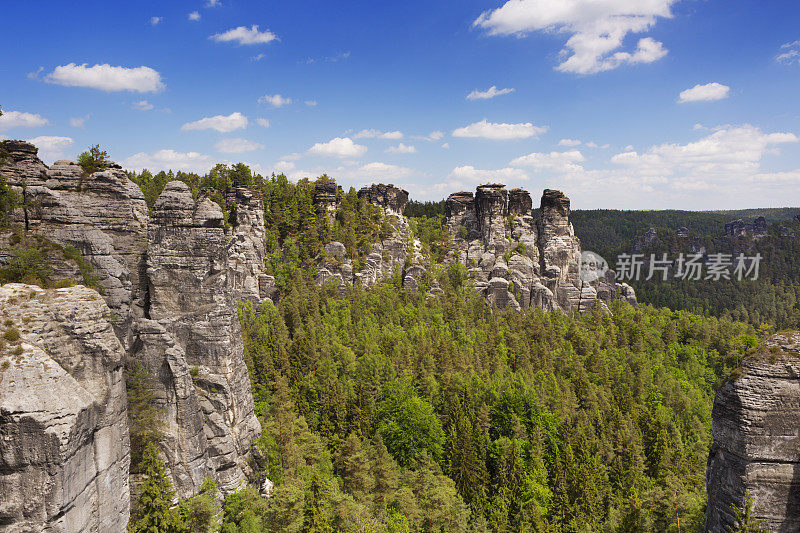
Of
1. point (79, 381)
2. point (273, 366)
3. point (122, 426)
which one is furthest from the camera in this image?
point (273, 366)

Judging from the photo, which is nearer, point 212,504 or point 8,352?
point 8,352

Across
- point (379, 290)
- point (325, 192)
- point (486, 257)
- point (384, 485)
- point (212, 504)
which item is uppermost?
point (325, 192)

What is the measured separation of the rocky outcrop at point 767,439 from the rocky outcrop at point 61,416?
76.8 ft

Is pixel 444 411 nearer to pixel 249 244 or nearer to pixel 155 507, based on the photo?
pixel 155 507

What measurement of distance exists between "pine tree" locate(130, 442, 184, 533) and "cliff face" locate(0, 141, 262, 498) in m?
2.62

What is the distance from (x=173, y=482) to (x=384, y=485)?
52.2 feet

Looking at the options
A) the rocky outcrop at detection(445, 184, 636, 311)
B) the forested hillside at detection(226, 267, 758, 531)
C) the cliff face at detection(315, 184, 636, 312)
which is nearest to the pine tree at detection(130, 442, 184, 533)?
the forested hillside at detection(226, 267, 758, 531)

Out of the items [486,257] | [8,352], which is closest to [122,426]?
[8,352]

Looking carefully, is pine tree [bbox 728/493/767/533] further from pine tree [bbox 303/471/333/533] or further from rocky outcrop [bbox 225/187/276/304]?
rocky outcrop [bbox 225/187/276/304]

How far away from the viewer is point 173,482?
23.2m

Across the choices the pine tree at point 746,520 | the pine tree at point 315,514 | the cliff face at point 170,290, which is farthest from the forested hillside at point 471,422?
the pine tree at point 746,520

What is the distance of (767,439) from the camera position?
16078 millimetres

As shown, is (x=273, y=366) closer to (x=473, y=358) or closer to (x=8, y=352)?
(x=473, y=358)

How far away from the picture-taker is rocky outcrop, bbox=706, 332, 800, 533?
16.1 meters
